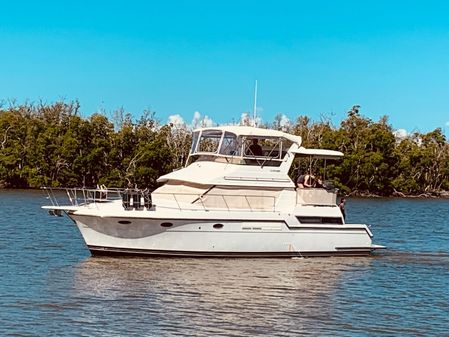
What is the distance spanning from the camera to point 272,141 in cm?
2947

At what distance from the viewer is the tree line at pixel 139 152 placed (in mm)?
87938

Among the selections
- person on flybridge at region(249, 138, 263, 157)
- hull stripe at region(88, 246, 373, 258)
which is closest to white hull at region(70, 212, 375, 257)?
hull stripe at region(88, 246, 373, 258)

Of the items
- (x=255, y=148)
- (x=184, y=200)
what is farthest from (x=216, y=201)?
(x=255, y=148)

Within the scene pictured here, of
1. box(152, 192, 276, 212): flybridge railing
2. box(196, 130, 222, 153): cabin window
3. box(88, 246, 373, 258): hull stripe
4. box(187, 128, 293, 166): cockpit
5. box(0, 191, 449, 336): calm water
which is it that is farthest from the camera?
box(196, 130, 222, 153): cabin window

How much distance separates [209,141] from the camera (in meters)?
30.0

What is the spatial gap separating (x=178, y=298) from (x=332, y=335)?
4.93 meters

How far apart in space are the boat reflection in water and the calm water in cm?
3

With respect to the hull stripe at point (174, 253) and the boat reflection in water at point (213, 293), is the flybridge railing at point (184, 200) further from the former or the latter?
the boat reflection in water at point (213, 293)

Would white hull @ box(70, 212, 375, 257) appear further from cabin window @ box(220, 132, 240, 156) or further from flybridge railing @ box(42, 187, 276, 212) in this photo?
cabin window @ box(220, 132, 240, 156)

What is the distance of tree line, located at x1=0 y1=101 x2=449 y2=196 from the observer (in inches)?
3462

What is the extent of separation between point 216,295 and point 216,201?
6389mm

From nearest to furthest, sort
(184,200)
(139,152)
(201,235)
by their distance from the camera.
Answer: (201,235)
(184,200)
(139,152)

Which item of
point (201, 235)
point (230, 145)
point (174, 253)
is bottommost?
point (174, 253)

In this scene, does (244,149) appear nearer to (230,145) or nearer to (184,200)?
(230,145)
